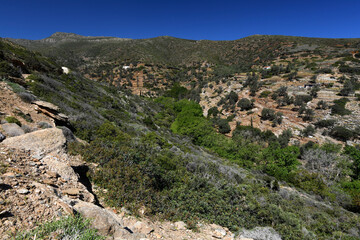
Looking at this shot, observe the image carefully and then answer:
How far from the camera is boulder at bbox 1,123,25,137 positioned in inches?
216

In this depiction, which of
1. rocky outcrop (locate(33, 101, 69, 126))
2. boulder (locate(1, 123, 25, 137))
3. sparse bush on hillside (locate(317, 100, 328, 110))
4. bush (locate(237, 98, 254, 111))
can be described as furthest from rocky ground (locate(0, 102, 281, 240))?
sparse bush on hillside (locate(317, 100, 328, 110))

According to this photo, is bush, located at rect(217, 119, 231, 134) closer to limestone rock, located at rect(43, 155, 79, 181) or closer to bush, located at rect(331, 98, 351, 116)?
bush, located at rect(331, 98, 351, 116)

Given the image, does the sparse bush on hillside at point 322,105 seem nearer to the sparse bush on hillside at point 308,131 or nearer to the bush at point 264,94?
the sparse bush on hillside at point 308,131

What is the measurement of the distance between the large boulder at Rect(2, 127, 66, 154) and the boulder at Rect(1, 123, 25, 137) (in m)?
0.72

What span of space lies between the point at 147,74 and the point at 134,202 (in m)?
67.1

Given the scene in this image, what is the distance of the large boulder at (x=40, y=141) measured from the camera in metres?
4.76

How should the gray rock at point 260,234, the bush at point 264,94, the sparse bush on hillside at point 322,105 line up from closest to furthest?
1. the gray rock at point 260,234
2. the sparse bush on hillside at point 322,105
3. the bush at point 264,94

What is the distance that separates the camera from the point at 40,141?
522 cm

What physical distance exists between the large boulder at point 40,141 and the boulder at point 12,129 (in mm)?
720

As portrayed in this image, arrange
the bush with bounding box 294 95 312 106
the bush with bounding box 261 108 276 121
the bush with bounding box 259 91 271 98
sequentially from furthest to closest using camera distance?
the bush with bounding box 259 91 271 98 → the bush with bounding box 294 95 312 106 → the bush with bounding box 261 108 276 121

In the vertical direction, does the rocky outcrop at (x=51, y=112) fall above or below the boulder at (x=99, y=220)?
above

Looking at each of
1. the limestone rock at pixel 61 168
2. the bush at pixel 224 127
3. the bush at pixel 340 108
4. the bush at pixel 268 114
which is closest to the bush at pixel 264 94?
the bush at pixel 268 114

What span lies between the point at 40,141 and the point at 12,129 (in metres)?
1.51

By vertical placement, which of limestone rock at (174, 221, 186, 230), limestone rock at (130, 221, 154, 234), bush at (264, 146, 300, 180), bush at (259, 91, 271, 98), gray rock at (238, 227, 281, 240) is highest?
bush at (259, 91, 271, 98)
